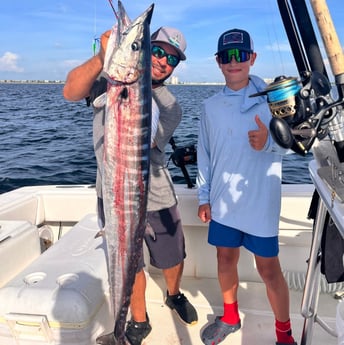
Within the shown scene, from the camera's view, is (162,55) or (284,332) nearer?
(162,55)

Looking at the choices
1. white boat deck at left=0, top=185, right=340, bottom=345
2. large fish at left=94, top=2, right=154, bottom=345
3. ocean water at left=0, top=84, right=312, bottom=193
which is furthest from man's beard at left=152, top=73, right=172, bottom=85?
ocean water at left=0, top=84, right=312, bottom=193

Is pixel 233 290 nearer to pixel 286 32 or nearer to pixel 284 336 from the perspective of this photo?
pixel 284 336

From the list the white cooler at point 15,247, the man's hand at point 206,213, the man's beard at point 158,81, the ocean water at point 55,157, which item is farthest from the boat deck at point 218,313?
the ocean water at point 55,157

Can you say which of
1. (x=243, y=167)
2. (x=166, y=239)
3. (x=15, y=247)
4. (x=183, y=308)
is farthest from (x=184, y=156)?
(x=15, y=247)

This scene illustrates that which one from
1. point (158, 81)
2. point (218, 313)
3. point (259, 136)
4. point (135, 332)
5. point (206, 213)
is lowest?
point (218, 313)

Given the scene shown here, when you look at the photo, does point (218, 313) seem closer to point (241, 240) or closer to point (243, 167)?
point (241, 240)

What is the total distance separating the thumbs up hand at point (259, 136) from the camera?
2.25 metres

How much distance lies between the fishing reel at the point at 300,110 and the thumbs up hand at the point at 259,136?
45cm

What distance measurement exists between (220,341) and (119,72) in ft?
6.83

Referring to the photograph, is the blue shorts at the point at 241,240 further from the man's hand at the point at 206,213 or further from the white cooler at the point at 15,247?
the white cooler at the point at 15,247

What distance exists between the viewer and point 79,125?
16.6 meters

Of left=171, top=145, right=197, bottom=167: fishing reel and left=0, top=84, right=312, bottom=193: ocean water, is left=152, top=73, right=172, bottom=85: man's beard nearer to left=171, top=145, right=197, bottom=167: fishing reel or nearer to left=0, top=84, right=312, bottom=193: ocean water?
left=171, top=145, right=197, bottom=167: fishing reel

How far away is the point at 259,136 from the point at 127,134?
0.94 m

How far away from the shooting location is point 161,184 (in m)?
2.69
